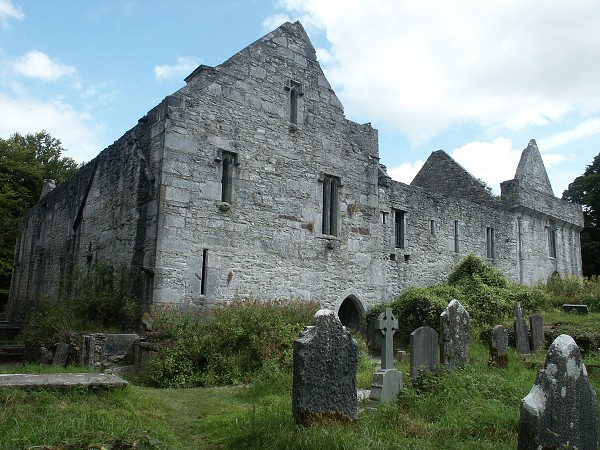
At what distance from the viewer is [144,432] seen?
6.05 m

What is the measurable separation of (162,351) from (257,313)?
226 cm

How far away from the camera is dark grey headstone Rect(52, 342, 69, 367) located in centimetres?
1190

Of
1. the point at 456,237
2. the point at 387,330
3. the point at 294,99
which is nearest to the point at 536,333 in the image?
the point at 387,330

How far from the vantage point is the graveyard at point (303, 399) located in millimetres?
5691

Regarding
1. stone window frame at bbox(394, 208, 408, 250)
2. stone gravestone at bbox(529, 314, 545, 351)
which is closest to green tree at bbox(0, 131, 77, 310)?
stone window frame at bbox(394, 208, 408, 250)

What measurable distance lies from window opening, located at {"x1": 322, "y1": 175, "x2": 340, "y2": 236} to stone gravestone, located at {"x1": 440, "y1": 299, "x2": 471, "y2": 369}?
25.4ft

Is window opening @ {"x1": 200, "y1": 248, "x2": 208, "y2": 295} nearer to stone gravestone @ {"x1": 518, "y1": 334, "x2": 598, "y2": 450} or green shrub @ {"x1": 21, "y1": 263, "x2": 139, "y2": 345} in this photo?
green shrub @ {"x1": 21, "y1": 263, "x2": 139, "y2": 345}

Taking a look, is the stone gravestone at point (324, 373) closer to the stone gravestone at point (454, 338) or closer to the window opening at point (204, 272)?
the stone gravestone at point (454, 338)

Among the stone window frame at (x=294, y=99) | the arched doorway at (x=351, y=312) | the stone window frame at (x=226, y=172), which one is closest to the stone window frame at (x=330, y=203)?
the stone window frame at (x=294, y=99)

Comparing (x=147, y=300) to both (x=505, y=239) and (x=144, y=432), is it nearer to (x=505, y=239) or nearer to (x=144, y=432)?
(x=144, y=432)

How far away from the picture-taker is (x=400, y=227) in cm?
2028

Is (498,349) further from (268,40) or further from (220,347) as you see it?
(268,40)

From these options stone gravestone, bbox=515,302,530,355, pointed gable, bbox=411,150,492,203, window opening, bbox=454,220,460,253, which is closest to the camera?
stone gravestone, bbox=515,302,530,355

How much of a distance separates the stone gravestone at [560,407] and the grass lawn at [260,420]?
1004 mm
